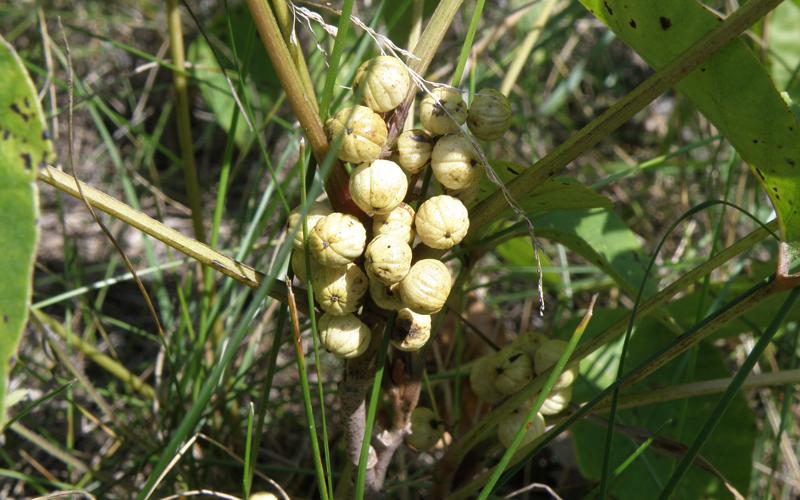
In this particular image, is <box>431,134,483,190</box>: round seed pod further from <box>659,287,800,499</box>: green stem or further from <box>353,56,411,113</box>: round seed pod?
<box>659,287,800,499</box>: green stem

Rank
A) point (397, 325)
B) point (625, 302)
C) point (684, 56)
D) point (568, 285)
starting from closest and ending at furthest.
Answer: point (684, 56), point (397, 325), point (568, 285), point (625, 302)

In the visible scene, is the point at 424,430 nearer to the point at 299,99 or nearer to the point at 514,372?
the point at 514,372

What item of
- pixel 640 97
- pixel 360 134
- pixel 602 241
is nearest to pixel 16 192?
pixel 360 134

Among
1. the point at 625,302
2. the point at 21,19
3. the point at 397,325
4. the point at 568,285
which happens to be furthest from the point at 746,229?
the point at 21,19

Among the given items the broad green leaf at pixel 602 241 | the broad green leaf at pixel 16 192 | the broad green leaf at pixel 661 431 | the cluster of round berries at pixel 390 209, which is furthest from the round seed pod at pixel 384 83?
the broad green leaf at pixel 661 431

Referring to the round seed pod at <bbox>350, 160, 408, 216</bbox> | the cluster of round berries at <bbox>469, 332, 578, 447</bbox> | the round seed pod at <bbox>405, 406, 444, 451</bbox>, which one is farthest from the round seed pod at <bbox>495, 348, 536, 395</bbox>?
the round seed pod at <bbox>350, 160, 408, 216</bbox>

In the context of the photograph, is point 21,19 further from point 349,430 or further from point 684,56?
point 684,56
